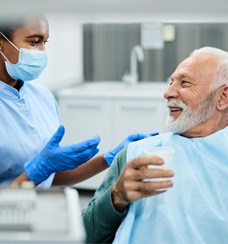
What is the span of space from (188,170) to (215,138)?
181mm

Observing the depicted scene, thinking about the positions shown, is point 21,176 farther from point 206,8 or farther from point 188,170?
point 206,8

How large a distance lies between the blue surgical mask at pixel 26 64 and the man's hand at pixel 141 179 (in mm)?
750

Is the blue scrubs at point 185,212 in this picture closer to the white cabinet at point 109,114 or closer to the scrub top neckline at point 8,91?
the scrub top neckline at point 8,91

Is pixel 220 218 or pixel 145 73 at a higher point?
pixel 220 218

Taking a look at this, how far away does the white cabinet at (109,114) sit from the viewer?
13.0ft

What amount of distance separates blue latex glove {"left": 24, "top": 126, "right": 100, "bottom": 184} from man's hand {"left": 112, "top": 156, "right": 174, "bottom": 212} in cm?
51

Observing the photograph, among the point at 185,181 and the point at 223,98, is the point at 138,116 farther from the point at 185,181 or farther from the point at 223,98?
the point at 185,181

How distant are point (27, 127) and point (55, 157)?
0.73 feet

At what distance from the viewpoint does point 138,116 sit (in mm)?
3988

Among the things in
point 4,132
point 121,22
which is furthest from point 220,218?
point 121,22

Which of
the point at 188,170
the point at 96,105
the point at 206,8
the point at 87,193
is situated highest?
the point at 206,8

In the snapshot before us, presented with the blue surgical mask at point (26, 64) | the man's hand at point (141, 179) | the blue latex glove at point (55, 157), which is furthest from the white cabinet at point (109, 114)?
the man's hand at point (141, 179)

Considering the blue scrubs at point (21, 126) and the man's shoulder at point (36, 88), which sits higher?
the man's shoulder at point (36, 88)

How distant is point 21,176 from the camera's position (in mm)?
1766
